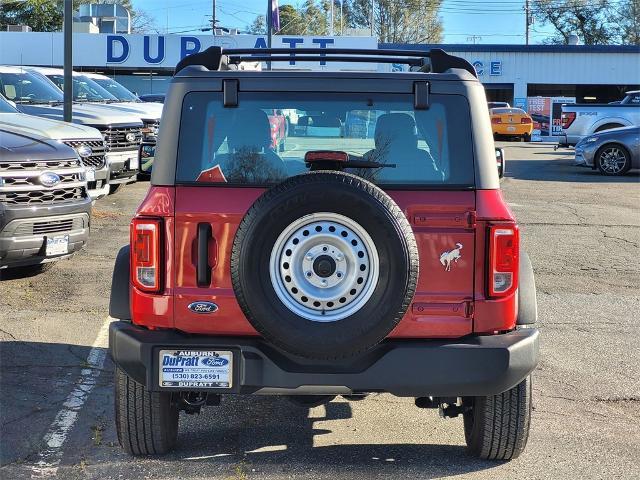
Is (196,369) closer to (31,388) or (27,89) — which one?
(31,388)

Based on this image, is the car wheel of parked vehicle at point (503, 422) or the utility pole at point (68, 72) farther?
the utility pole at point (68, 72)

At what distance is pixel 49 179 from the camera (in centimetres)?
815

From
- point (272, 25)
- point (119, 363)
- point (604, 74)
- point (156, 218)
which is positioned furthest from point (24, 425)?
point (604, 74)

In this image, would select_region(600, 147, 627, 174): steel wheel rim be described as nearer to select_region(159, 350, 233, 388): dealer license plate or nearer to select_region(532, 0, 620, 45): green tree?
select_region(159, 350, 233, 388): dealer license plate

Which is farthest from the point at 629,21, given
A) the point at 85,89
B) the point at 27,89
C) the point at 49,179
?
the point at 49,179

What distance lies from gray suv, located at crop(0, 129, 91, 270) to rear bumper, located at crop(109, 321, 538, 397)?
13.4ft

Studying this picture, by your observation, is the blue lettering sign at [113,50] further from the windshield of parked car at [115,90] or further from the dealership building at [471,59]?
the windshield of parked car at [115,90]

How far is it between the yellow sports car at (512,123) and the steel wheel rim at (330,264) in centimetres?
3642

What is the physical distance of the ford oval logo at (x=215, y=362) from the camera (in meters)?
4.10

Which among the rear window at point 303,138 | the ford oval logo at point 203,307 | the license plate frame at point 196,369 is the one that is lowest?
the license plate frame at point 196,369

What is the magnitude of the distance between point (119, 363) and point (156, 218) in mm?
662

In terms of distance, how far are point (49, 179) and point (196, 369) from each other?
454 centimetres

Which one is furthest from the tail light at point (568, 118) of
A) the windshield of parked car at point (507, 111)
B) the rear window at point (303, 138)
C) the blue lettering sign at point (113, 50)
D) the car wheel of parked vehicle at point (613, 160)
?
the blue lettering sign at point (113, 50)

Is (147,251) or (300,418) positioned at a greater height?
(147,251)
